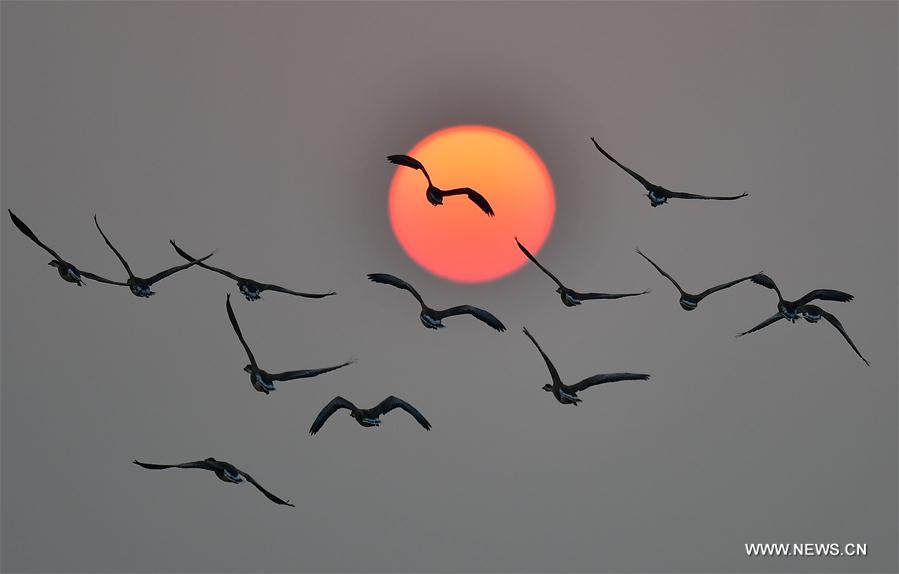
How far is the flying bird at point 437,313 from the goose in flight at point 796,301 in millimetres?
13027

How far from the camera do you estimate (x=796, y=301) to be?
61281 millimetres

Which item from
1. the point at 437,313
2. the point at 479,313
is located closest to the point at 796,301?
the point at 479,313

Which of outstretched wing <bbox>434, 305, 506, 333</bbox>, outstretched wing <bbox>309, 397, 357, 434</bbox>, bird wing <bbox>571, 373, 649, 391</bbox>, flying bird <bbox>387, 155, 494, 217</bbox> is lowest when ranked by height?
outstretched wing <bbox>309, 397, 357, 434</bbox>

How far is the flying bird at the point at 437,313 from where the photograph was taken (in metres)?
57.4

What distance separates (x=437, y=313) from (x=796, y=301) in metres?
17.2

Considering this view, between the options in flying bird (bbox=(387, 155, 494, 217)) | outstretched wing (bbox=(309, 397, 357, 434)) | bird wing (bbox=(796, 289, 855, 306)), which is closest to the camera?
flying bird (bbox=(387, 155, 494, 217))

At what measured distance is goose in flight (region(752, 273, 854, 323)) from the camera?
5978cm

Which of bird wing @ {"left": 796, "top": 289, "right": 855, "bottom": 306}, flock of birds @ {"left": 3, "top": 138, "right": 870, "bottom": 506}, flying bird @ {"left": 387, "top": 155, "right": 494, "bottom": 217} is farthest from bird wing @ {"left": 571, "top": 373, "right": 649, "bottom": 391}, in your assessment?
bird wing @ {"left": 796, "top": 289, "right": 855, "bottom": 306}

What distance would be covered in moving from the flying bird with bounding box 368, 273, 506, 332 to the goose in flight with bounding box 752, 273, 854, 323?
13.0 metres

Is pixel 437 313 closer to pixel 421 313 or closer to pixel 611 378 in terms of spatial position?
pixel 421 313

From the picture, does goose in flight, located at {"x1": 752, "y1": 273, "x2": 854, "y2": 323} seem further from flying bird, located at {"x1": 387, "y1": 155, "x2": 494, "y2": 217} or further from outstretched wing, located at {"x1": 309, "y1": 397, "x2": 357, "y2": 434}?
outstretched wing, located at {"x1": 309, "y1": 397, "x2": 357, "y2": 434}

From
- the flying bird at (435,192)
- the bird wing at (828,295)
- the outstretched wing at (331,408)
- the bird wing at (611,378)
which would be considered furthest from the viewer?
the bird wing at (828,295)

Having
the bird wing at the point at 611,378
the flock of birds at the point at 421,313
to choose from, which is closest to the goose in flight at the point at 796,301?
the flock of birds at the point at 421,313

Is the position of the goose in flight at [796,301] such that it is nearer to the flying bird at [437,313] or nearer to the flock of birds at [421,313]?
the flock of birds at [421,313]
